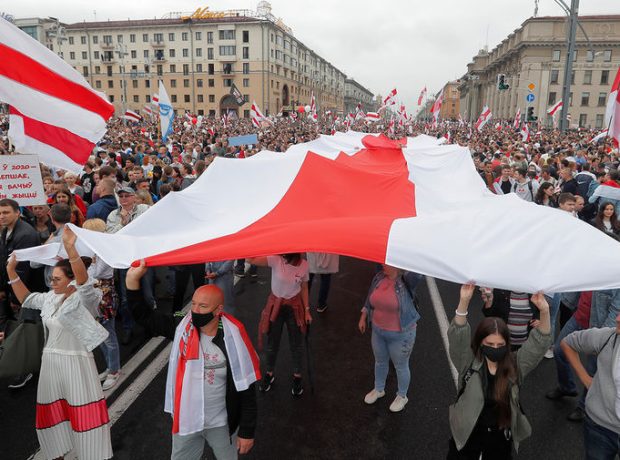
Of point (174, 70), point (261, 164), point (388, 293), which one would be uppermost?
point (174, 70)

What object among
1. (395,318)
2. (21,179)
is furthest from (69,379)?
(395,318)

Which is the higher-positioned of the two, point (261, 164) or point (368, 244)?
point (261, 164)

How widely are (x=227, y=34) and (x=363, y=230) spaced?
81792 millimetres

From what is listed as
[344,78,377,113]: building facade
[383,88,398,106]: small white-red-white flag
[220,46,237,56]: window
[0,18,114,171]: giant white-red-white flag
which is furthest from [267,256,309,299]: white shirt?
[344,78,377,113]: building facade

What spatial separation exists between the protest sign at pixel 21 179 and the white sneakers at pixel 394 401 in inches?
161

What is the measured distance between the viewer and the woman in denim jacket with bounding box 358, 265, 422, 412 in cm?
392

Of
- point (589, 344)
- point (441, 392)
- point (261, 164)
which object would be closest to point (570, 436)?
point (441, 392)

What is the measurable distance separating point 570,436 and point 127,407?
4064 mm

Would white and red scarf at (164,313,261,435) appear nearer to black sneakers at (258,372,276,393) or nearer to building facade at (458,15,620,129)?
black sneakers at (258,372,276,393)

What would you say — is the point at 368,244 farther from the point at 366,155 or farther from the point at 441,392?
the point at 366,155

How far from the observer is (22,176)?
4555mm

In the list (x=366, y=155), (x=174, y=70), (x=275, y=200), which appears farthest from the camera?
(x=174, y=70)

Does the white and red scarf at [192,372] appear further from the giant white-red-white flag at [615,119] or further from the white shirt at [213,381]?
the giant white-red-white flag at [615,119]

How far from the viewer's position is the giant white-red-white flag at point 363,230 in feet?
7.54
